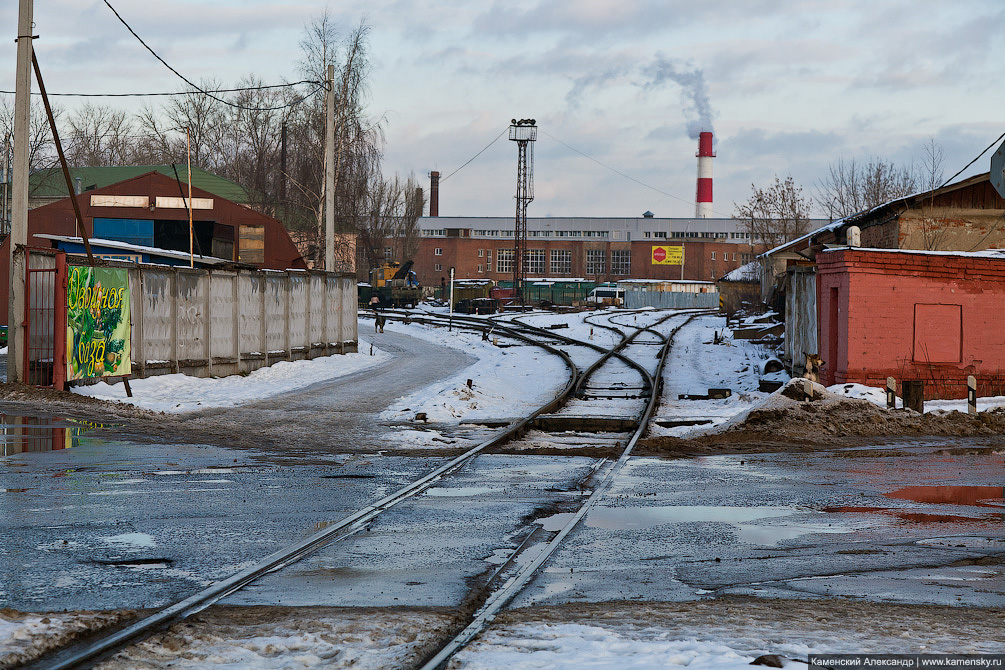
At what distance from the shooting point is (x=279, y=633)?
524 centimetres

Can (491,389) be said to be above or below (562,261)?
below

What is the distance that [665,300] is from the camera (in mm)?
87438

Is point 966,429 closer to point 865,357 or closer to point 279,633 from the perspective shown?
point 865,357

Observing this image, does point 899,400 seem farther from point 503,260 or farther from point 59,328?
point 503,260

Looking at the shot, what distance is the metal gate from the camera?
16.2 metres

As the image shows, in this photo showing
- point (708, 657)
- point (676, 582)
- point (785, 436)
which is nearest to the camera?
point (708, 657)

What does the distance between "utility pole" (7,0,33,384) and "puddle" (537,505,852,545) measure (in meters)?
11.6

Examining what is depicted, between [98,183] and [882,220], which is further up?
[98,183]

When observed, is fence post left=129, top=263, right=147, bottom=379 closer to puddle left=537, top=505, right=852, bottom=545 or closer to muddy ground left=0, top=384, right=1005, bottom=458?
muddy ground left=0, top=384, right=1005, bottom=458

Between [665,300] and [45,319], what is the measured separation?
7427cm

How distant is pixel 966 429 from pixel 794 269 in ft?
29.6

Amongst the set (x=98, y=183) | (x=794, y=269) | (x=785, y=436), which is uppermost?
(x=98, y=183)

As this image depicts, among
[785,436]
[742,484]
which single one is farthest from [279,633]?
[785,436]

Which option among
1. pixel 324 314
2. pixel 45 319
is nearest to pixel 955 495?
pixel 45 319
